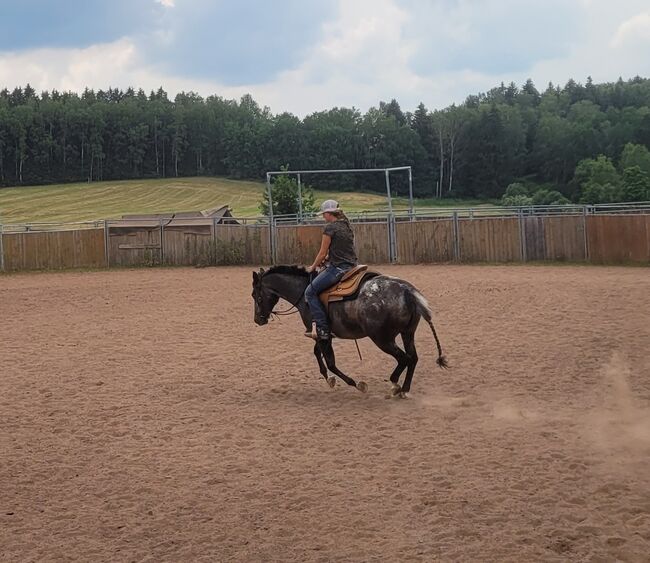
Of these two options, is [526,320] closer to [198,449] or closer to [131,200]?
[198,449]

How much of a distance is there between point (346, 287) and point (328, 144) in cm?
7615

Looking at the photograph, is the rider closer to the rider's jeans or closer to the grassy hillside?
the rider's jeans

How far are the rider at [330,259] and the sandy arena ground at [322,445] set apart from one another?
938 millimetres

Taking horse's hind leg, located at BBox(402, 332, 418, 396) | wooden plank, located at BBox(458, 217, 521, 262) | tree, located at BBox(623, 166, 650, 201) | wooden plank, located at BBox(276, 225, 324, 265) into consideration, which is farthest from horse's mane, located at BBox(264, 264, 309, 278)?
tree, located at BBox(623, 166, 650, 201)

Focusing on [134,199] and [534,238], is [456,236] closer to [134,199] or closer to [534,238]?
[534,238]

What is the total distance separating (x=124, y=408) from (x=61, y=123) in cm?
8282

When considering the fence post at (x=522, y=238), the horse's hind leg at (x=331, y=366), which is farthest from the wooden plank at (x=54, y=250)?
the horse's hind leg at (x=331, y=366)

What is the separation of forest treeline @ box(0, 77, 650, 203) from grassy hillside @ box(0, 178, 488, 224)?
20.7ft

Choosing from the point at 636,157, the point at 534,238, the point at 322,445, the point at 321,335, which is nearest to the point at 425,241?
the point at 534,238

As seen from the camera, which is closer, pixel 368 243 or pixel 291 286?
pixel 291 286

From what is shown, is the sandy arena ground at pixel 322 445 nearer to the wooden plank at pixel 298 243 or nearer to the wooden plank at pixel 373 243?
the wooden plank at pixel 373 243

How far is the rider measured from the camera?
9.24 metres

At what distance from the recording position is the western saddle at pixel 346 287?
917 centimetres

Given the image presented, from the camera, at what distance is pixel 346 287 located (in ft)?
30.2
